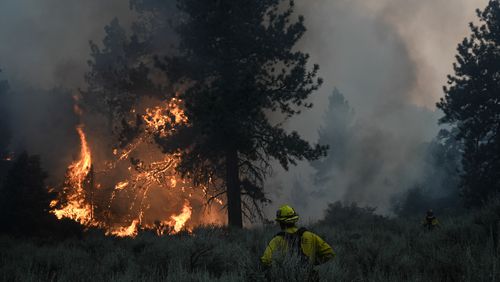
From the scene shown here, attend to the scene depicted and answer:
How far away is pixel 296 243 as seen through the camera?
5.08m

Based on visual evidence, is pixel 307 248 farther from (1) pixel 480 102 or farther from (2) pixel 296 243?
(1) pixel 480 102

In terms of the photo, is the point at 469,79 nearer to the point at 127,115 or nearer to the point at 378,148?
the point at 127,115

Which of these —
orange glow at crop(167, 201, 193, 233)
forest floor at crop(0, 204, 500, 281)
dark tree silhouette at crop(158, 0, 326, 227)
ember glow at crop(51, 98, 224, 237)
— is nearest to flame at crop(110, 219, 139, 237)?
ember glow at crop(51, 98, 224, 237)

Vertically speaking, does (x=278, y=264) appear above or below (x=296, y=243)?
below

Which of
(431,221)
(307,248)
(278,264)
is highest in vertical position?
(431,221)

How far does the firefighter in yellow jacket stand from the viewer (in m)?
5.04

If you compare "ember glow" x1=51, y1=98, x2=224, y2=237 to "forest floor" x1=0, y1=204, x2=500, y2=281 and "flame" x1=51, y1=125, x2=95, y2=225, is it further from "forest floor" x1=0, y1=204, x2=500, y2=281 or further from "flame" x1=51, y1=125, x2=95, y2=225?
"forest floor" x1=0, y1=204, x2=500, y2=281

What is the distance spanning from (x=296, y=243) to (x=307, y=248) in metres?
0.15

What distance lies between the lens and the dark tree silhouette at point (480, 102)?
73.9 feet

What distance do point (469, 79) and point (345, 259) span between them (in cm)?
2034

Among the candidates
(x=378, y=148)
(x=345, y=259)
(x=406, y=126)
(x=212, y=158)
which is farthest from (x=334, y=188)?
(x=345, y=259)

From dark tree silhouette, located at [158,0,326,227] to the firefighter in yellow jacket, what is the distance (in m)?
10.1

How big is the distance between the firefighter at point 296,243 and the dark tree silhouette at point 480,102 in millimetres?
20531

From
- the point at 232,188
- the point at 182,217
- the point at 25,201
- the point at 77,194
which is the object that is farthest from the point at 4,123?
the point at 232,188
